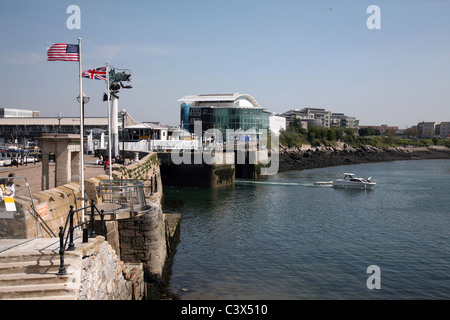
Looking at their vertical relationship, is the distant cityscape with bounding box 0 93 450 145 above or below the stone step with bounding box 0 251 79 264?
above

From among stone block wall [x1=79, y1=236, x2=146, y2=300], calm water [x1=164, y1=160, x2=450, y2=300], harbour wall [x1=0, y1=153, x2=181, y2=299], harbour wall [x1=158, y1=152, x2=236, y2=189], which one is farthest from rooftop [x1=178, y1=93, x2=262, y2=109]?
stone block wall [x1=79, y1=236, x2=146, y2=300]

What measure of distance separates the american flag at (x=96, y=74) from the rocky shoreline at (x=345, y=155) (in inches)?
2462

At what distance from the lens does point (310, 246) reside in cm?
2442

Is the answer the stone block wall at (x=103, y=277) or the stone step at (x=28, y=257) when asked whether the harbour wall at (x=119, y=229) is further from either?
the stone step at (x=28, y=257)

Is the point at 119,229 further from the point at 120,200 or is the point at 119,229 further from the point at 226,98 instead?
the point at 226,98

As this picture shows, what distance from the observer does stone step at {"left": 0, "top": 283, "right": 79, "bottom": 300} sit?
7.94 m

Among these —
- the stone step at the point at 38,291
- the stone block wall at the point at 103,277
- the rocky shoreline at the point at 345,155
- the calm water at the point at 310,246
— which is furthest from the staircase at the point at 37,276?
the rocky shoreline at the point at 345,155

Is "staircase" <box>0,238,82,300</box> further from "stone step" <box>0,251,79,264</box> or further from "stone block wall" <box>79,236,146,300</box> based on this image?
"stone block wall" <box>79,236,146,300</box>

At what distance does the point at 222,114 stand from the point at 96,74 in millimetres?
75381

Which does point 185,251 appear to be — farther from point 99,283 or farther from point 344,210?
point 344,210

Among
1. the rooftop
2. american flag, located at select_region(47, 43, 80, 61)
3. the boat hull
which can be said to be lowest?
the boat hull

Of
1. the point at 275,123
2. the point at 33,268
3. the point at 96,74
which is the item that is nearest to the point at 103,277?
the point at 33,268

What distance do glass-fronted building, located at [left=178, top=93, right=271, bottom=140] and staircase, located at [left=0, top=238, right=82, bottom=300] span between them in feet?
270

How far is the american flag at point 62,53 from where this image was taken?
13430 mm
